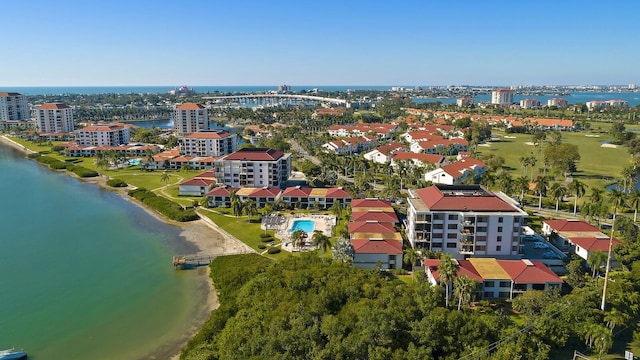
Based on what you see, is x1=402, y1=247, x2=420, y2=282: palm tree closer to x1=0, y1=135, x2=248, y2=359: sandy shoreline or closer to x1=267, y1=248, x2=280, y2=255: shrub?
x1=267, y1=248, x2=280, y2=255: shrub

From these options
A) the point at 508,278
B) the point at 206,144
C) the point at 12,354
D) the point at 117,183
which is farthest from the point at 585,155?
the point at 12,354

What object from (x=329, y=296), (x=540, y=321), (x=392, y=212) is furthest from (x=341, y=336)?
(x=392, y=212)

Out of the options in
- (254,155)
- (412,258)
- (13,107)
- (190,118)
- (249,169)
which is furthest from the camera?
(13,107)

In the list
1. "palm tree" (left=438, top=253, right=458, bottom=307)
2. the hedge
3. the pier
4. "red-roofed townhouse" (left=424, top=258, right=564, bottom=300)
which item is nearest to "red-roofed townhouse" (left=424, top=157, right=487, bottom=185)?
"red-roofed townhouse" (left=424, top=258, right=564, bottom=300)

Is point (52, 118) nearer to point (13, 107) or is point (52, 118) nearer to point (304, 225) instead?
point (13, 107)

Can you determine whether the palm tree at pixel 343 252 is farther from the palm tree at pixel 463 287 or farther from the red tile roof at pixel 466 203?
the palm tree at pixel 463 287

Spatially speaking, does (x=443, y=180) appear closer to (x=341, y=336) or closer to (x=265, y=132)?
(x=341, y=336)
